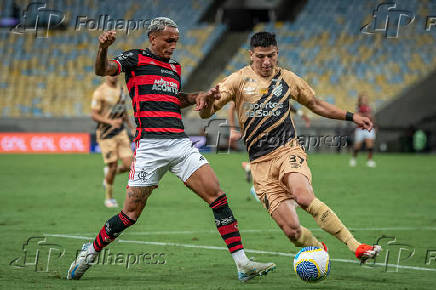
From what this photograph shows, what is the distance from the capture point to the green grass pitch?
23.1 feet

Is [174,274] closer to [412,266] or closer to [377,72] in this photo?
[412,266]

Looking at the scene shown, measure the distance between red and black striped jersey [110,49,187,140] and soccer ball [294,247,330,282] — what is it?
1.67m

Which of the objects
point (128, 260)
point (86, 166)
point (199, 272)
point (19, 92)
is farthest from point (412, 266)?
point (19, 92)

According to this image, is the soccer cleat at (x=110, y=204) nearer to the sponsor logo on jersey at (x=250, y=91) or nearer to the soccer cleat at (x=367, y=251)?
the sponsor logo on jersey at (x=250, y=91)

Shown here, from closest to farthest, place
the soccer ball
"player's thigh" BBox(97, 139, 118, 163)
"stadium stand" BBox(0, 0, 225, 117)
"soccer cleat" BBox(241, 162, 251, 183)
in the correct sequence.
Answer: the soccer ball < "player's thigh" BBox(97, 139, 118, 163) < "soccer cleat" BBox(241, 162, 251, 183) < "stadium stand" BBox(0, 0, 225, 117)

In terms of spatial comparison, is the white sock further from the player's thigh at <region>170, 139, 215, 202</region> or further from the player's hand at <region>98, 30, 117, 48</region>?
the player's hand at <region>98, 30, 117, 48</region>

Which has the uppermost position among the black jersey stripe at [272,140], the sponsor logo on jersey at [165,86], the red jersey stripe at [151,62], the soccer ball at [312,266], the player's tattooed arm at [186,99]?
the red jersey stripe at [151,62]

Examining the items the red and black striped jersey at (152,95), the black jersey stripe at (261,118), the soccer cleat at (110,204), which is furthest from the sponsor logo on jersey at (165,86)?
the soccer cleat at (110,204)

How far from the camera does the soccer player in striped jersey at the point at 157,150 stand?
7.09m

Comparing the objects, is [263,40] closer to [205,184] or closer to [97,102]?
[205,184]

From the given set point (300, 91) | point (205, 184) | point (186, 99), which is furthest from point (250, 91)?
point (205, 184)

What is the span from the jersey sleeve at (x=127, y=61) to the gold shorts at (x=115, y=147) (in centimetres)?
664

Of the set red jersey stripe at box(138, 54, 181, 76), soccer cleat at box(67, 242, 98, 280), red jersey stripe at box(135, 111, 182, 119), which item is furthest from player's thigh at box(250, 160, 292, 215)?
soccer cleat at box(67, 242, 98, 280)

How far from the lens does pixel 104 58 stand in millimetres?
6527
